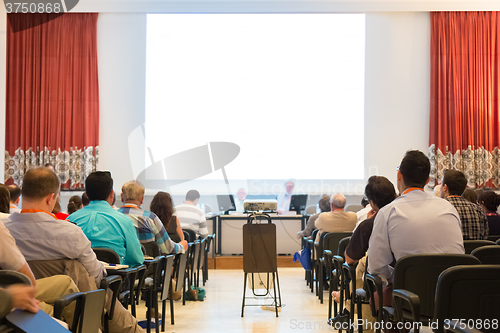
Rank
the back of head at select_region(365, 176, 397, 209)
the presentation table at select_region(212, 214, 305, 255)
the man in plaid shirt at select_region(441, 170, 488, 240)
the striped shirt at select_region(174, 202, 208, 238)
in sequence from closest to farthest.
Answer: the back of head at select_region(365, 176, 397, 209) < the man in plaid shirt at select_region(441, 170, 488, 240) < the striped shirt at select_region(174, 202, 208, 238) < the presentation table at select_region(212, 214, 305, 255)

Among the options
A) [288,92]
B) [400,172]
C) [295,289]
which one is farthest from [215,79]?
[400,172]

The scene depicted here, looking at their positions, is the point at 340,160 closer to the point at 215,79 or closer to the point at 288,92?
the point at 288,92

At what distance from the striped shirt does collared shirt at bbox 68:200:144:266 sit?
2.72 metres

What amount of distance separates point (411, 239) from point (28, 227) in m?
1.77

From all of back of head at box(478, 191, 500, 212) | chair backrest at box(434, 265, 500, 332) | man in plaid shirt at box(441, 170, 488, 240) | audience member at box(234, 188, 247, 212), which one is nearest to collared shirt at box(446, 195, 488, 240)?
man in plaid shirt at box(441, 170, 488, 240)

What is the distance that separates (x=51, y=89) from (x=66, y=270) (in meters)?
7.33

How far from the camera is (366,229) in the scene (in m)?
2.79

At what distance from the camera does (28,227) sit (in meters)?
2.00

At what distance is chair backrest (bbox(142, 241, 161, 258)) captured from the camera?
3535 mm

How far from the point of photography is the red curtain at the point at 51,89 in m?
8.47

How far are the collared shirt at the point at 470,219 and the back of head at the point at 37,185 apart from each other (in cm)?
262

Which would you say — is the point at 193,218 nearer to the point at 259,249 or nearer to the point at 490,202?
the point at 259,249

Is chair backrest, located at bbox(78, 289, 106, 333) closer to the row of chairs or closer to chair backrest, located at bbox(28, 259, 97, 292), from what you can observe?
chair backrest, located at bbox(28, 259, 97, 292)

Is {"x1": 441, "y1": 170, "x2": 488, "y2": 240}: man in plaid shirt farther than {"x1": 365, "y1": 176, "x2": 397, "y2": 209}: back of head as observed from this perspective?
Yes
